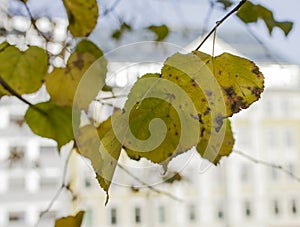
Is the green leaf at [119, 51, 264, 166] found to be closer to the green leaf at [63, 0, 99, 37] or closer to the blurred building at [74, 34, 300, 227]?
the green leaf at [63, 0, 99, 37]

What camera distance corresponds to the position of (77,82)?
224 millimetres

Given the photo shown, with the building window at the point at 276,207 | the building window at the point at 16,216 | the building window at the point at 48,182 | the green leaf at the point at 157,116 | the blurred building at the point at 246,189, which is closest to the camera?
the green leaf at the point at 157,116

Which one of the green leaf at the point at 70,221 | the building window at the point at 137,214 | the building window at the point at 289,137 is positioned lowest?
the building window at the point at 137,214

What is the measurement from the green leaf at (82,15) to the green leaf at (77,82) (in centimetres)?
1

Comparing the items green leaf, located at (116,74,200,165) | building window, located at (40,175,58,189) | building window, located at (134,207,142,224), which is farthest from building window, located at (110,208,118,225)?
green leaf, located at (116,74,200,165)

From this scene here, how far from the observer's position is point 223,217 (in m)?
5.79

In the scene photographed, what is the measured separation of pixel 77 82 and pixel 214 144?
0.08 metres

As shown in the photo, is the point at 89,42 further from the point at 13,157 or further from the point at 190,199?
the point at 190,199

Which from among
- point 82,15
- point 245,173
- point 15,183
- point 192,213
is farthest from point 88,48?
point 245,173

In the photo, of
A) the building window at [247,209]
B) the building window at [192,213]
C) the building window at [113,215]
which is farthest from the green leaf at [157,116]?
the building window at [247,209]

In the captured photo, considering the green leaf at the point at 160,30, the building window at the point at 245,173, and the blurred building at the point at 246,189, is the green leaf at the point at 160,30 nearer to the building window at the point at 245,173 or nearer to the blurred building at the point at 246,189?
the blurred building at the point at 246,189

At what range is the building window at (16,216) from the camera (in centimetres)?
491

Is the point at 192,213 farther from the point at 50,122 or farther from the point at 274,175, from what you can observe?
the point at 50,122

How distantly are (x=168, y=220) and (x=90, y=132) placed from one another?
5.42 m
